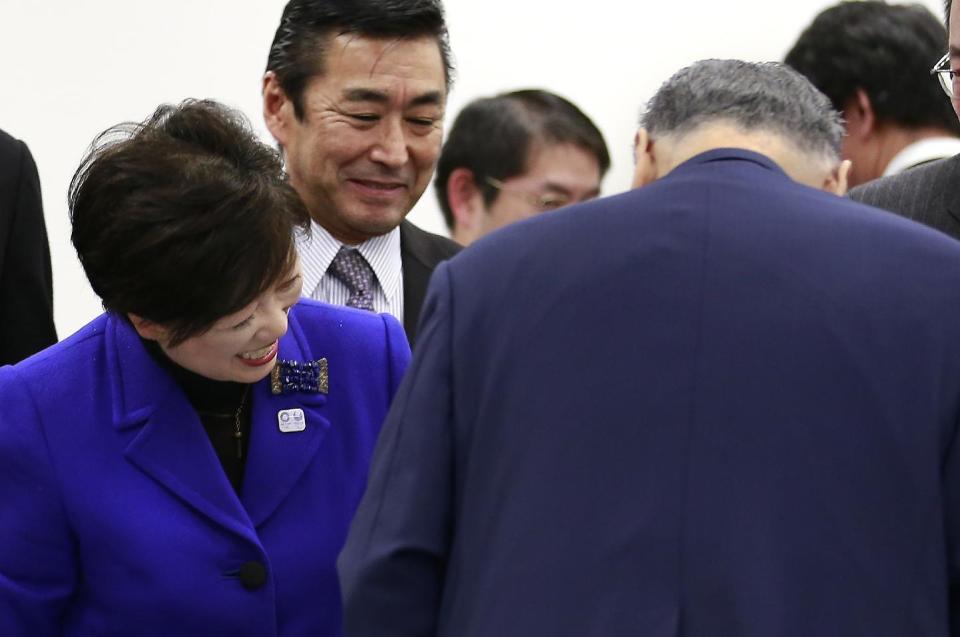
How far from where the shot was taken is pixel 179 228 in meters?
2.27

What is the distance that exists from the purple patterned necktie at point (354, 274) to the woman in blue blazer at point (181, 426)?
671mm

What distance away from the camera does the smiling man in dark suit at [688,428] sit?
6.53ft

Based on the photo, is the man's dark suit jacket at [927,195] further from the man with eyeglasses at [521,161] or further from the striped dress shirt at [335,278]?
the man with eyeglasses at [521,161]

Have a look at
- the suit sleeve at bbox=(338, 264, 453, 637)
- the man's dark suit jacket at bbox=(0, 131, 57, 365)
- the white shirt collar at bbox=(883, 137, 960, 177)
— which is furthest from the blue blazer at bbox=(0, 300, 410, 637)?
the white shirt collar at bbox=(883, 137, 960, 177)

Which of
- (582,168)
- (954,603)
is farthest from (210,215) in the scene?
(582,168)

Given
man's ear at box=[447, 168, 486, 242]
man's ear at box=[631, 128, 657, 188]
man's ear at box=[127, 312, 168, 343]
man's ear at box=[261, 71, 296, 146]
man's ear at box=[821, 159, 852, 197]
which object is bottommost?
man's ear at box=[447, 168, 486, 242]

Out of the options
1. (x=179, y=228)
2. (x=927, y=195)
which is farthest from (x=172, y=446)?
(x=927, y=195)

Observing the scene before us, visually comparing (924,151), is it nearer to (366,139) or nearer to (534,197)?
(534,197)

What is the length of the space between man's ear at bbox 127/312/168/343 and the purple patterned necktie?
77 cm

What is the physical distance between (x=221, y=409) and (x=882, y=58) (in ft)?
6.88

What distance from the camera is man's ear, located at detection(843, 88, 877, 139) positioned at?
397cm

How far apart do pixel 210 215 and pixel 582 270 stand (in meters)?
0.52

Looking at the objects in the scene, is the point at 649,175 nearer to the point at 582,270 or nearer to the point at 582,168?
the point at 582,270

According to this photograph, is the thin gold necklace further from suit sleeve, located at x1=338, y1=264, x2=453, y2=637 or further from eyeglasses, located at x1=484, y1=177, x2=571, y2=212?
eyeglasses, located at x1=484, y1=177, x2=571, y2=212
